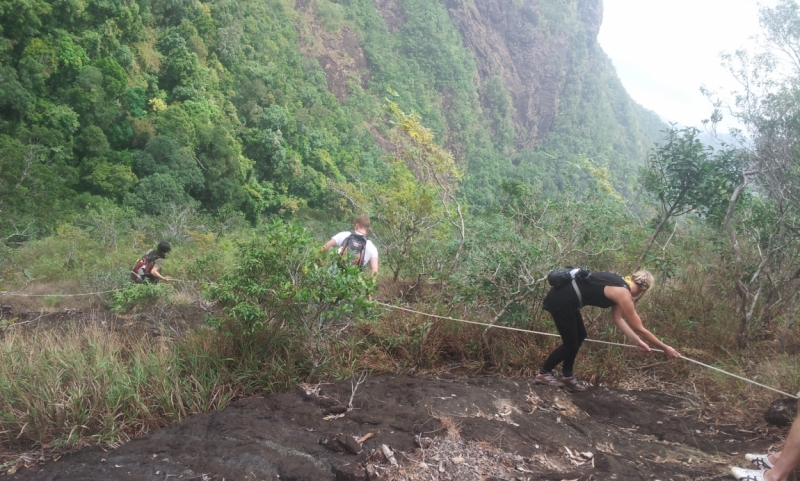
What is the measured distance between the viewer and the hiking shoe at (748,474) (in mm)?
2754

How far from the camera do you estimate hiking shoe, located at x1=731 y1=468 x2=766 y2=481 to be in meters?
2.75

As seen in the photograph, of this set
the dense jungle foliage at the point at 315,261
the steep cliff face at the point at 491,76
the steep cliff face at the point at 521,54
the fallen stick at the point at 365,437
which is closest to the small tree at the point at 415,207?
the dense jungle foliage at the point at 315,261

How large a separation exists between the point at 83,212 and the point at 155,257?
49.0 feet

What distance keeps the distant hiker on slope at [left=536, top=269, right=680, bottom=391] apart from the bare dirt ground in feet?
0.70

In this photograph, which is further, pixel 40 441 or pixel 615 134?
pixel 615 134

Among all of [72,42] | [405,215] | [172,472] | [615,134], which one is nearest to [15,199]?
[72,42]

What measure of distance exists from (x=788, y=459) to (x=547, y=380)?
155cm

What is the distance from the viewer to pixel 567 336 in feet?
12.7

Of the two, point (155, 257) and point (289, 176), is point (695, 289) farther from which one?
point (289, 176)

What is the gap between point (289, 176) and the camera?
30.2m

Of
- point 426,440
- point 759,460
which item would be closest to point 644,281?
point 759,460

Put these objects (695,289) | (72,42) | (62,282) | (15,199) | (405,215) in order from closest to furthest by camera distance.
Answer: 1. (695,289)
2. (405,215)
3. (62,282)
4. (15,199)
5. (72,42)

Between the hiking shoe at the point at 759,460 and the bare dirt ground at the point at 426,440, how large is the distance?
14cm

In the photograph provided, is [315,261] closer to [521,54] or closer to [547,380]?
[547,380]
